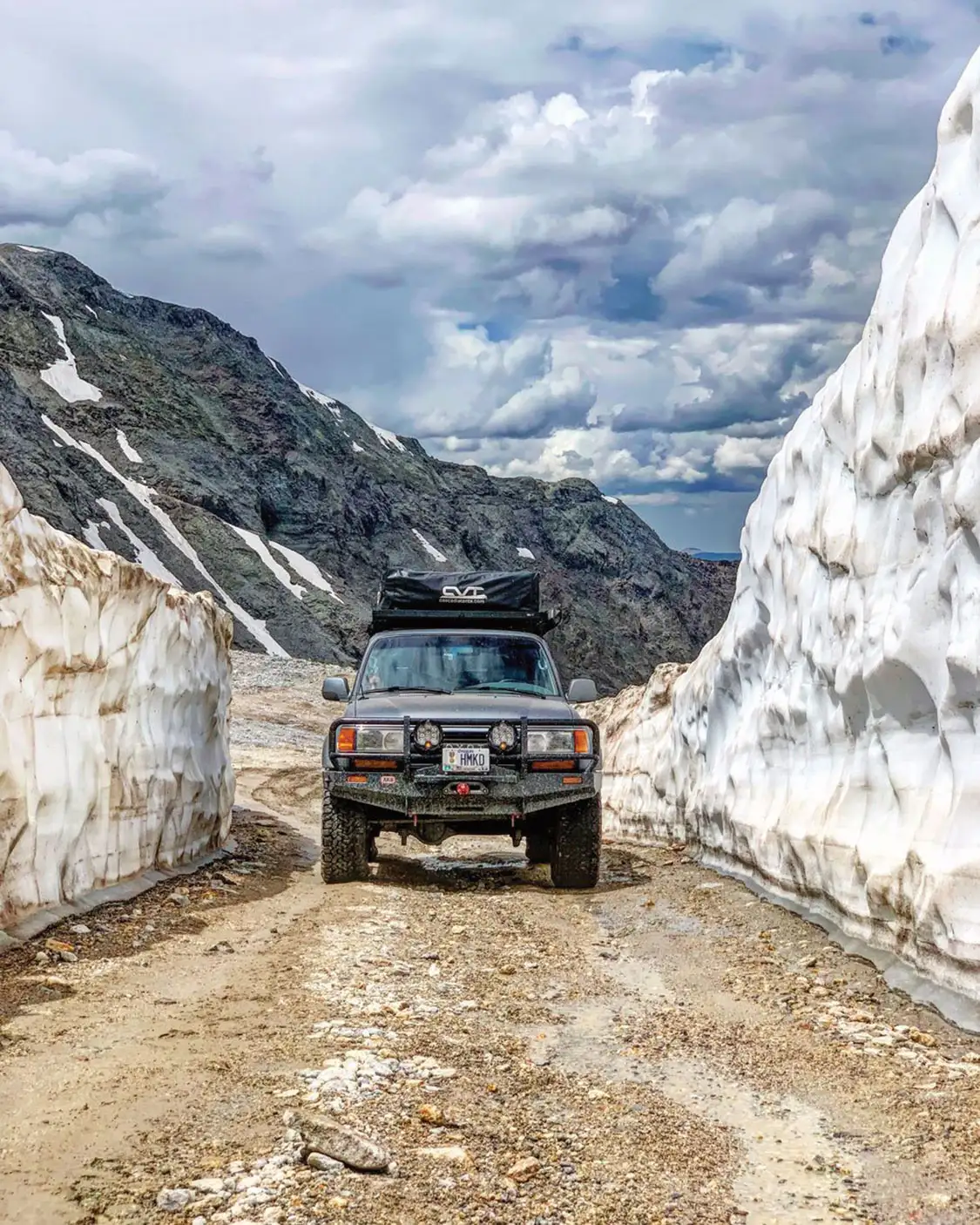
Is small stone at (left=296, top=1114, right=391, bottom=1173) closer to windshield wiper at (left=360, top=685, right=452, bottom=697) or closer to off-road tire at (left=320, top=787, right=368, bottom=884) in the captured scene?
off-road tire at (left=320, top=787, right=368, bottom=884)

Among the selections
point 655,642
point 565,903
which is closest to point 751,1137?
point 565,903

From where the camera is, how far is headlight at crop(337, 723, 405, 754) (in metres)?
9.30

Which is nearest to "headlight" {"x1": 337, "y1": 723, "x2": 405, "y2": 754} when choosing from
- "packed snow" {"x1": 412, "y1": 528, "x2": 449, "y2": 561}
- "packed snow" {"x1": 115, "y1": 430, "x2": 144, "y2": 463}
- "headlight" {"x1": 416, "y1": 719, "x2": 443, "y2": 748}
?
"headlight" {"x1": 416, "y1": 719, "x2": 443, "y2": 748}

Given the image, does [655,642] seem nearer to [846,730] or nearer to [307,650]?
[307,650]

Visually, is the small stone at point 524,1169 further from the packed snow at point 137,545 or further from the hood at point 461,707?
the packed snow at point 137,545

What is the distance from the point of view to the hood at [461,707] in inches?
372

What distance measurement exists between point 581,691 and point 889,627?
362cm

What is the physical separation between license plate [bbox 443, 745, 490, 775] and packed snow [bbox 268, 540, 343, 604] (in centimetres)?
7432

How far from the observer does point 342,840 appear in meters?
9.50

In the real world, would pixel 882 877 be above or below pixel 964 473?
below

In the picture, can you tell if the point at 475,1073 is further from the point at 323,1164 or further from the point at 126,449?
the point at 126,449

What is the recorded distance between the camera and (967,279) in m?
6.00

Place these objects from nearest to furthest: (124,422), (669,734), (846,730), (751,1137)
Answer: (751,1137) → (846,730) → (669,734) → (124,422)

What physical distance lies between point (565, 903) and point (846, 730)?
2429 millimetres
